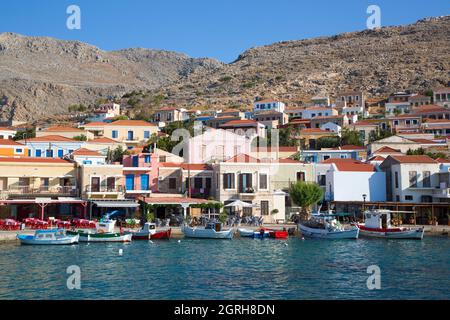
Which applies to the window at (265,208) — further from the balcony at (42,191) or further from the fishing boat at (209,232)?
the balcony at (42,191)

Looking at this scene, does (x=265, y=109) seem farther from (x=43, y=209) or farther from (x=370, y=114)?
(x=43, y=209)

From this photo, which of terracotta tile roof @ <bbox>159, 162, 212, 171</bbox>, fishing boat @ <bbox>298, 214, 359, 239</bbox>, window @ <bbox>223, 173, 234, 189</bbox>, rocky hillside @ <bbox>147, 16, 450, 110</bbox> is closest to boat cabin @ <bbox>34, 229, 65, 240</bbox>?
terracotta tile roof @ <bbox>159, 162, 212, 171</bbox>

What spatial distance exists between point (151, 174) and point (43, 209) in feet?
35.0

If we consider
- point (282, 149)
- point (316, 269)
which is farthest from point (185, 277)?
point (282, 149)

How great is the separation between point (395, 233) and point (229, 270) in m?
20.1

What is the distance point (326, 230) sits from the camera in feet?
134

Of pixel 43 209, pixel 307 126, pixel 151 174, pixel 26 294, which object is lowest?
pixel 26 294

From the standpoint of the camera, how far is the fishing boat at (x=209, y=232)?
39562 millimetres

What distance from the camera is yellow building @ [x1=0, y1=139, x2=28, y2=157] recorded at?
5627 cm

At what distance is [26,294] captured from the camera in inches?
821

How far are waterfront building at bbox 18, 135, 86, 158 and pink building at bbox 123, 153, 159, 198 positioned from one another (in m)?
15.0

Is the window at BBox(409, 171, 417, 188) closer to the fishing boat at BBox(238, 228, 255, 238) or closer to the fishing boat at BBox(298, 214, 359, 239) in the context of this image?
the fishing boat at BBox(298, 214, 359, 239)

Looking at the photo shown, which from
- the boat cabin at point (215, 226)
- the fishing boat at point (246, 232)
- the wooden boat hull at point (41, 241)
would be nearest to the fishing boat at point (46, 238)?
the wooden boat hull at point (41, 241)

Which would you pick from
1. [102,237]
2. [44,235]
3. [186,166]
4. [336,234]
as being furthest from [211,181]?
[44,235]
